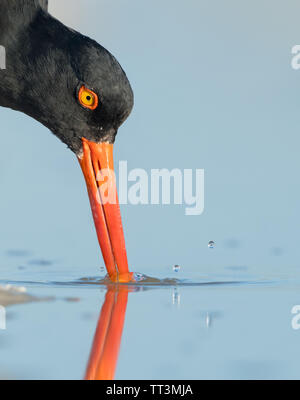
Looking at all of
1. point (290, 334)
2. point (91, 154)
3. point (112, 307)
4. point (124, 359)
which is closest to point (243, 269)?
point (91, 154)

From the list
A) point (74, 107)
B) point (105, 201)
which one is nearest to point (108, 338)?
point (105, 201)

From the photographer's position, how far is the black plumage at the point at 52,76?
17.2 ft

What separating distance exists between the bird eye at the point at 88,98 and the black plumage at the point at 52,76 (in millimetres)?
34

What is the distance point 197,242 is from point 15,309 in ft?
10.2

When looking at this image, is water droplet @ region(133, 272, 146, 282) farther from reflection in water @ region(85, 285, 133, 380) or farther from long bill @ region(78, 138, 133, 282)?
reflection in water @ region(85, 285, 133, 380)

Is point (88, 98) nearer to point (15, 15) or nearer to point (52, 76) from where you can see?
point (52, 76)

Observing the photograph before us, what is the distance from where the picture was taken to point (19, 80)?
5.57m

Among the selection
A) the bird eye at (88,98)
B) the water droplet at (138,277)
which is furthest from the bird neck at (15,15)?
the water droplet at (138,277)

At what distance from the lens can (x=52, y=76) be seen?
5434 millimetres

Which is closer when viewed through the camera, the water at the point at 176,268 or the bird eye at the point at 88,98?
the bird eye at the point at 88,98

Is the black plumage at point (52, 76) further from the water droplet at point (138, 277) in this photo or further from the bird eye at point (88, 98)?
the water droplet at point (138, 277)

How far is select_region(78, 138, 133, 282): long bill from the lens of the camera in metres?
5.53

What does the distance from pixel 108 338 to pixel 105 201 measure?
2112 mm
